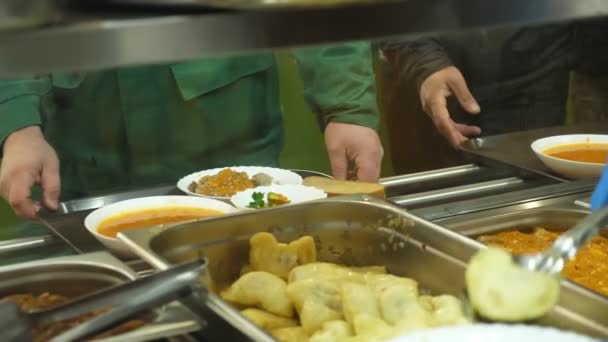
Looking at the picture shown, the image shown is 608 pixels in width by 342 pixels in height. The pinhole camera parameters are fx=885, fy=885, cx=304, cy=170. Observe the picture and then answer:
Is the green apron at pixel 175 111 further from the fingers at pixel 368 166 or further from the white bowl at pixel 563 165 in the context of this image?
the white bowl at pixel 563 165

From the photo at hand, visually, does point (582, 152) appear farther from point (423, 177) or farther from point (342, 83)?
point (342, 83)

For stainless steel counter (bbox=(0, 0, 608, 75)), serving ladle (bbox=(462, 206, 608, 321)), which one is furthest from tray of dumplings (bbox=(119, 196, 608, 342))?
stainless steel counter (bbox=(0, 0, 608, 75))

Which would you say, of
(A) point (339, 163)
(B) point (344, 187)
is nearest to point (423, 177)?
(B) point (344, 187)

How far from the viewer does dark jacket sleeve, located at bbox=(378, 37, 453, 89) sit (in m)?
2.74

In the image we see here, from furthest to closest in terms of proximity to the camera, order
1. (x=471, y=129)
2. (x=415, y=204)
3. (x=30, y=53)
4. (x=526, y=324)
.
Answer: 1. (x=471, y=129)
2. (x=415, y=204)
3. (x=526, y=324)
4. (x=30, y=53)

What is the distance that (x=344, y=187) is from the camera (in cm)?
176

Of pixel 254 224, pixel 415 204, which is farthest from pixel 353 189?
pixel 254 224

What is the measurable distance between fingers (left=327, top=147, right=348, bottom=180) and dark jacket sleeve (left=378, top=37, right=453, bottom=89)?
0.62 m

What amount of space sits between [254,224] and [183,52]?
0.86 meters

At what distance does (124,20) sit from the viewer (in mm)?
630

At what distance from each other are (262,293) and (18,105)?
1.02 metres

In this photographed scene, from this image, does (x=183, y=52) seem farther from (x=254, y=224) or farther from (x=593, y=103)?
(x=593, y=103)

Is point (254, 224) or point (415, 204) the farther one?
point (415, 204)

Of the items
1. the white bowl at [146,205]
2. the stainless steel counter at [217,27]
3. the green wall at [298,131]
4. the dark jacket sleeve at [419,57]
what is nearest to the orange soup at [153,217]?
the white bowl at [146,205]
